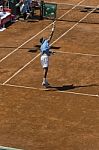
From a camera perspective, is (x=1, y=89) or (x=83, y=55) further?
(x=83, y=55)

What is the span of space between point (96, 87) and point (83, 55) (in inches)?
183

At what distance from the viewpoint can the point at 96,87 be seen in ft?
70.5

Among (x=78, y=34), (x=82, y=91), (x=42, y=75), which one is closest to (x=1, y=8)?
(x=78, y=34)

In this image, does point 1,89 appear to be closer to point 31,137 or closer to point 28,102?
point 28,102

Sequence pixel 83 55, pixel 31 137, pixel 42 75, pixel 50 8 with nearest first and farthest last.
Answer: pixel 31 137, pixel 42 75, pixel 83 55, pixel 50 8

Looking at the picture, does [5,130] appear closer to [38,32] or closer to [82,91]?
[82,91]

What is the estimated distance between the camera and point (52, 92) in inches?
825

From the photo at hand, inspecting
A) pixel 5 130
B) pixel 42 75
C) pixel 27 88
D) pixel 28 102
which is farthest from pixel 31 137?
pixel 42 75

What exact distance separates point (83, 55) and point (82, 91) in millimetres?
5091

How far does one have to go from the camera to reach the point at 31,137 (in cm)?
1703

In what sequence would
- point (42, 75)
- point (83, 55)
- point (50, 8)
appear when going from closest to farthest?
point (42, 75)
point (83, 55)
point (50, 8)

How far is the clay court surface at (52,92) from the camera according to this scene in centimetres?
1706

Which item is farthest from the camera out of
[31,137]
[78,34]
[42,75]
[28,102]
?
[78,34]

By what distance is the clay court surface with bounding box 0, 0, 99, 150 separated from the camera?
17.1 m
